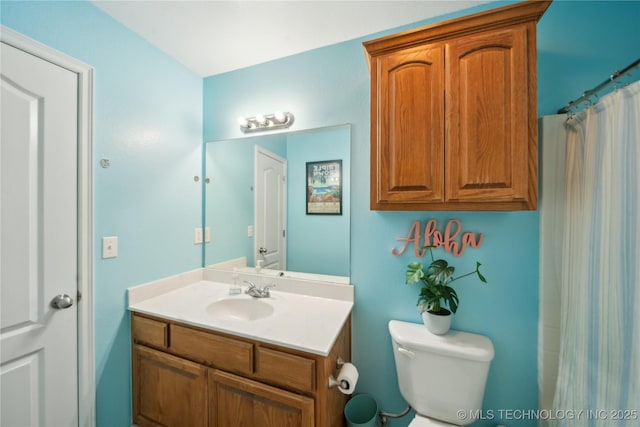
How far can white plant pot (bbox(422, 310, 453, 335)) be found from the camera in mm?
1191

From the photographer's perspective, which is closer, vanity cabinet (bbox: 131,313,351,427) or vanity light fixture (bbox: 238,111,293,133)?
vanity cabinet (bbox: 131,313,351,427)

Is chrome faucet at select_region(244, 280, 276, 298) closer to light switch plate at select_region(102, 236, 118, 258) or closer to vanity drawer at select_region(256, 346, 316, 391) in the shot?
vanity drawer at select_region(256, 346, 316, 391)

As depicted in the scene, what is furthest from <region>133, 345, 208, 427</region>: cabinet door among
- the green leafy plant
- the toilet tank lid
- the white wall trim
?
the green leafy plant

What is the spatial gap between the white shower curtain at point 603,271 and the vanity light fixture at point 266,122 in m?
1.47

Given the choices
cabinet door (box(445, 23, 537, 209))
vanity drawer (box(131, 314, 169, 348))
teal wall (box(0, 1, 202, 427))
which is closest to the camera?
cabinet door (box(445, 23, 537, 209))

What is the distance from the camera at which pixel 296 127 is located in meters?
1.60

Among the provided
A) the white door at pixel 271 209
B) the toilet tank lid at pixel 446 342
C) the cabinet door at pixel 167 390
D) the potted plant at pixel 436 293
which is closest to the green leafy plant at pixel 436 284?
the potted plant at pixel 436 293

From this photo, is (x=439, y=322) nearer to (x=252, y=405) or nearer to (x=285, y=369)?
(x=285, y=369)

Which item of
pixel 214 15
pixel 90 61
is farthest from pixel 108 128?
pixel 214 15

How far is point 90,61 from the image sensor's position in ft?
4.02

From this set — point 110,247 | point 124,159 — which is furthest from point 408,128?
point 110,247

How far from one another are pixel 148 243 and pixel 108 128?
2.27 ft

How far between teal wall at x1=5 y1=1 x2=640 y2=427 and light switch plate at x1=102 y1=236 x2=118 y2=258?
0.03 m

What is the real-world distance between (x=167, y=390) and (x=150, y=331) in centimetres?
33
